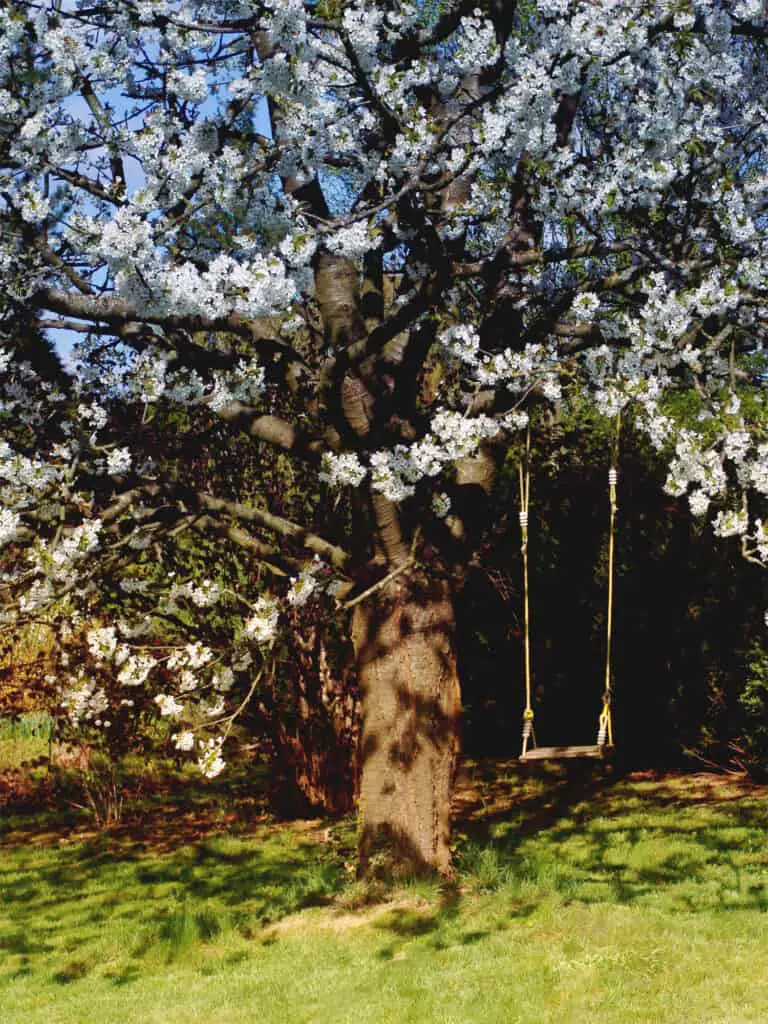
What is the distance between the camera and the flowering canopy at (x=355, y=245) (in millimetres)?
5938

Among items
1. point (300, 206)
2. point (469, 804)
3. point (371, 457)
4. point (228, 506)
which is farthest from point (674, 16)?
point (469, 804)

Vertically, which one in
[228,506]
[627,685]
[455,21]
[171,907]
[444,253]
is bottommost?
[171,907]

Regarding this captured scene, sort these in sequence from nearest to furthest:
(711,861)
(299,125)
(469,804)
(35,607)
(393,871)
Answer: (299,125) → (35,607) → (393,871) → (711,861) → (469,804)

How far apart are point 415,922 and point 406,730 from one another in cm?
116

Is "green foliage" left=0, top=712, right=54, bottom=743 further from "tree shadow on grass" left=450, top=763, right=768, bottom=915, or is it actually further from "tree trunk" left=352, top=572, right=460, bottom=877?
"tree trunk" left=352, top=572, right=460, bottom=877

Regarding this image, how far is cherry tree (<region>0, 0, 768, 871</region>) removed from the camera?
5.97 metres

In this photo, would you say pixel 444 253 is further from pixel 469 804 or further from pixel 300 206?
pixel 469 804

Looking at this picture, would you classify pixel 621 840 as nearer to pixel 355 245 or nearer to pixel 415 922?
pixel 415 922

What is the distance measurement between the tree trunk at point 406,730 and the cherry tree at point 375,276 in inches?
0.7

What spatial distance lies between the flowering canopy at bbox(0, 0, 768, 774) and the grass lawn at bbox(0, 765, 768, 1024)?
1181 millimetres

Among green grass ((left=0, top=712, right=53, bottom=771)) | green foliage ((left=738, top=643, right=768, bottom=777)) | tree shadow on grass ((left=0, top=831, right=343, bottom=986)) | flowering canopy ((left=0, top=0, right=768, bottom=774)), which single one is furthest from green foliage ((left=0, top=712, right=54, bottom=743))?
green foliage ((left=738, top=643, right=768, bottom=777))

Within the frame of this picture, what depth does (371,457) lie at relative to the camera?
6.32 meters

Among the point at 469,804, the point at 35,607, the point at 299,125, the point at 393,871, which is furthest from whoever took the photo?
the point at 469,804

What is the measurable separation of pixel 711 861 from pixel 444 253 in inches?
175
